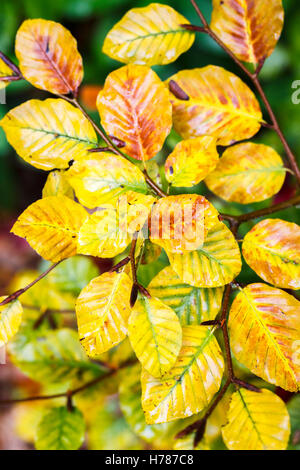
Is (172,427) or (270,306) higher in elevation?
(270,306)

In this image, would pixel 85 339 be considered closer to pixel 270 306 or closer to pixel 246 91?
pixel 270 306

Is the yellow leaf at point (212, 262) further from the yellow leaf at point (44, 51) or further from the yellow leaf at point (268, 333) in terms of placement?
the yellow leaf at point (44, 51)

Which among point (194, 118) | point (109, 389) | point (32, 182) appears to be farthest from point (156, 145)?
point (32, 182)

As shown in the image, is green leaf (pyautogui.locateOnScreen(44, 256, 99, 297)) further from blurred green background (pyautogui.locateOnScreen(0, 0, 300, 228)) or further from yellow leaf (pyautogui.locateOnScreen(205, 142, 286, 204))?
blurred green background (pyautogui.locateOnScreen(0, 0, 300, 228))

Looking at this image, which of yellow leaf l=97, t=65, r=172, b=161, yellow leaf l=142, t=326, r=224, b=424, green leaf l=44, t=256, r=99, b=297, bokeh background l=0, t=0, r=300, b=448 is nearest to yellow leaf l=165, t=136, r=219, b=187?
yellow leaf l=97, t=65, r=172, b=161

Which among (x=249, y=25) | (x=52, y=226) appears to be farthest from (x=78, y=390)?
(x=249, y=25)

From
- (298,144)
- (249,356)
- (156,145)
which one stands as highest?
(156,145)
